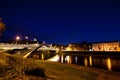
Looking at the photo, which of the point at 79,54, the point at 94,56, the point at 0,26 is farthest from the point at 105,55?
the point at 0,26

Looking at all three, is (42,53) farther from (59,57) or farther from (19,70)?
(19,70)

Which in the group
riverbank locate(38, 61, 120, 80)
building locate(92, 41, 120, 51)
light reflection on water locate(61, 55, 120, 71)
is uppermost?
building locate(92, 41, 120, 51)


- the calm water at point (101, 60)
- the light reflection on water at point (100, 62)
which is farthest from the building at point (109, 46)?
the light reflection on water at point (100, 62)

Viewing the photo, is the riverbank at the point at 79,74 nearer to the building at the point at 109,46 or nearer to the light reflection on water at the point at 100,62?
the light reflection on water at the point at 100,62

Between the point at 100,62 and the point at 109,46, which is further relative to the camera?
the point at 109,46

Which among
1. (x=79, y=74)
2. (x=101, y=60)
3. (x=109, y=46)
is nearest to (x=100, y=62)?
(x=101, y=60)

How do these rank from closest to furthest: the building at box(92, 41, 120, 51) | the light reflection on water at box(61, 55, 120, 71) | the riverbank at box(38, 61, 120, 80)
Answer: the riverbank at box(38, 61, 120, 80) < the light reflection on water at box(61, 55, 120, 71) < the building at box(92, 41, 120, 51)

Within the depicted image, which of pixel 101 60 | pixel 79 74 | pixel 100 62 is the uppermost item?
pixel 79 74

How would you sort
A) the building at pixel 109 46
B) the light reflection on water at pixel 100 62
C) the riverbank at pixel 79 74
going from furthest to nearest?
the building at pixel 109 46, the light reflection on water at pixel 100 62, the riverbank at pixel 79 74

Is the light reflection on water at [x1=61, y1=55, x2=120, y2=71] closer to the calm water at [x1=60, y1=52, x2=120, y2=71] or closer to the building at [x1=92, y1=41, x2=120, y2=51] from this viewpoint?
the calm water at [x1=60, y1=52, x2=120, y2=71]

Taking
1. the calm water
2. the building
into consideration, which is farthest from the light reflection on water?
the building

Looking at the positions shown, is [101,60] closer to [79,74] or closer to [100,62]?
[100,62]

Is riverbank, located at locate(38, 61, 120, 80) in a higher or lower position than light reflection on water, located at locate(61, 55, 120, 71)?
higher

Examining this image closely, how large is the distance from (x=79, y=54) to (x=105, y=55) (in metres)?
15.5
